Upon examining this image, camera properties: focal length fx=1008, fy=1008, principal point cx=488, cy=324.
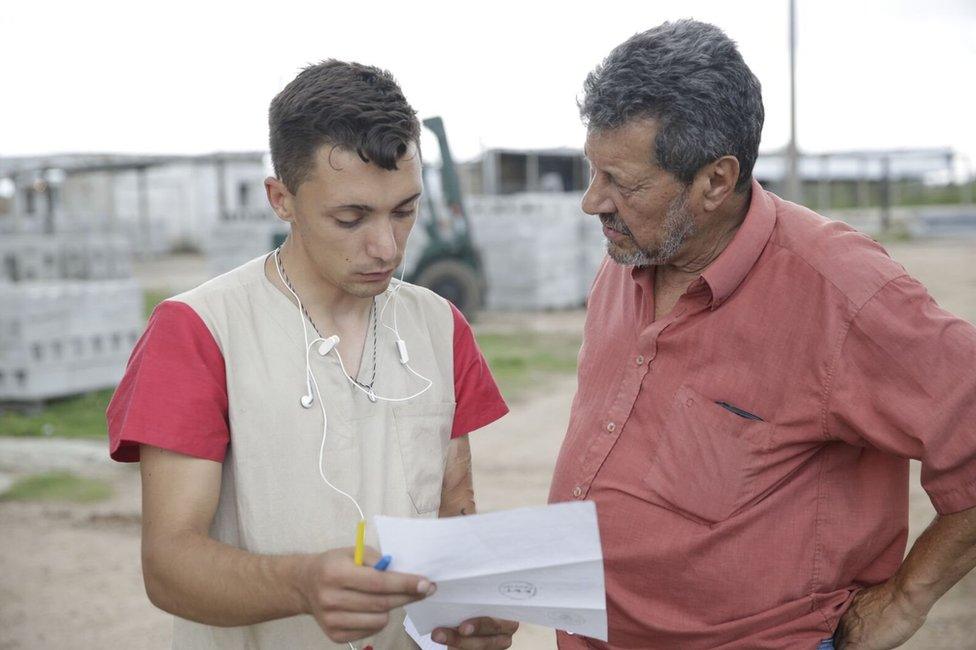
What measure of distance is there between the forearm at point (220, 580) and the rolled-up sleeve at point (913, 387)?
1145mm

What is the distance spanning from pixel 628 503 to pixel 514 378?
28.9 ft

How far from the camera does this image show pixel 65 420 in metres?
9.11

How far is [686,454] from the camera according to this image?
219cm

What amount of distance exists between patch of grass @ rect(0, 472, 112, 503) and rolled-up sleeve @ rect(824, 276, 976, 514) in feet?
19.9

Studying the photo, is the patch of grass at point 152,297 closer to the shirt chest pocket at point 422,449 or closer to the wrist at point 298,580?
the shirt chest pocket at point 422,449

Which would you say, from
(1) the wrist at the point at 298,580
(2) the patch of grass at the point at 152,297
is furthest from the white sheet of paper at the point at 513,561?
(2) the patch of grass at the point at 152,297

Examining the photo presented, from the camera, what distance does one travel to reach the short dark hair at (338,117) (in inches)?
75.9

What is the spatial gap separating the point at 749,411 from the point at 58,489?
6.19 metres

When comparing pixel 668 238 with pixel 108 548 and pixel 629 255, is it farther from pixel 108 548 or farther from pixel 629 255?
pixel 108 548

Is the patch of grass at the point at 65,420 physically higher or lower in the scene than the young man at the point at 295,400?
lower

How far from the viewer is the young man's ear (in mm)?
2057

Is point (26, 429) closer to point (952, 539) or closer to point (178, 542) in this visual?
point (178, 542)

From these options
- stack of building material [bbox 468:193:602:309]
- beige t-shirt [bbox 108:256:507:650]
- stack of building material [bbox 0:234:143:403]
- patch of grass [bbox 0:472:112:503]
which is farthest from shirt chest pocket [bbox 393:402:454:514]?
stack of building material [bbox 468:193:602:309]

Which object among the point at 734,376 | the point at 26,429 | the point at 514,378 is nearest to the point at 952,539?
the point at 734,376
